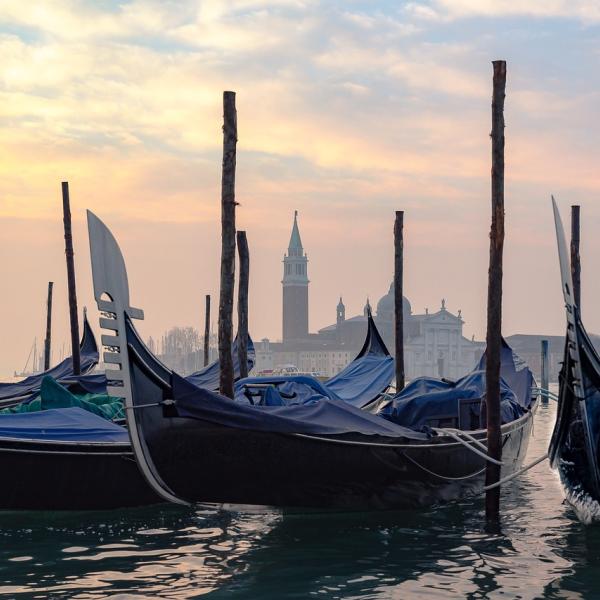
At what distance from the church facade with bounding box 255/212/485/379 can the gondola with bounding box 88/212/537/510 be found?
98.5m

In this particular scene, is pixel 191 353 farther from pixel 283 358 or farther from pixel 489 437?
pixel 489 437

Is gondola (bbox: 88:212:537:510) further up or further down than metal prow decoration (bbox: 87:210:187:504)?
further down

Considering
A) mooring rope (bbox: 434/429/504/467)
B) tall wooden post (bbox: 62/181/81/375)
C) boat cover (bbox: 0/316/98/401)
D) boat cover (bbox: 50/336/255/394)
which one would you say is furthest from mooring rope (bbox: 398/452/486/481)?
tall wooden post (bbox: 62/181/81/375)

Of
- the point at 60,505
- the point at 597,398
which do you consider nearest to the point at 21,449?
the point at 60,505

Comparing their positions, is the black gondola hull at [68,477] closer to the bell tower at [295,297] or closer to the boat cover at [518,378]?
the boat cover at [518,378]

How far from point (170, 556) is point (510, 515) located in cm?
356

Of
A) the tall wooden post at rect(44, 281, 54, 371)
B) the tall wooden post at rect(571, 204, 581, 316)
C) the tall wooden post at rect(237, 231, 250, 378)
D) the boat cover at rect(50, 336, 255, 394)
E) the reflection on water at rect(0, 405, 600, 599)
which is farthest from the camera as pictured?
the tall wooden post at rect(44, 281, 54, 371)

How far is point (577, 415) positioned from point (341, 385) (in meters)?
7.21

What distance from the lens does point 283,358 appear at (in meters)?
120

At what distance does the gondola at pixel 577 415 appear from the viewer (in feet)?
28.6

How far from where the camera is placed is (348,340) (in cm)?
12200

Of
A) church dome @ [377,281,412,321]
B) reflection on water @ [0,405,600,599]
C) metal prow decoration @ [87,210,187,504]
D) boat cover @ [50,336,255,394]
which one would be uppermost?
church dome @ [377,281,412,321]

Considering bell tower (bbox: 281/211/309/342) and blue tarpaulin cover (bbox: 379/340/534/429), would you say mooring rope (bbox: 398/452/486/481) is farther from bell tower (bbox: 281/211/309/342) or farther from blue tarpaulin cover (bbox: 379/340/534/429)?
A: bell tower (bbox: 281/211/309/342)

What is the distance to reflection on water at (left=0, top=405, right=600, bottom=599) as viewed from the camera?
6965 millimetres
